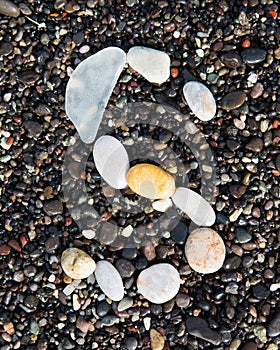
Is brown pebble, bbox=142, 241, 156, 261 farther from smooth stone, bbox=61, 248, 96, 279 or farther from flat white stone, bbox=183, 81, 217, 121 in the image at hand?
flat white stone, bbox=183, 81, 217, 121

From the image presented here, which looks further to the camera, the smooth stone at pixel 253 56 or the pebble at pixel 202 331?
the smooth stone at pixel 253 56

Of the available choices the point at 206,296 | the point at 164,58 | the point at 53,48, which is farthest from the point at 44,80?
the point at 206,296

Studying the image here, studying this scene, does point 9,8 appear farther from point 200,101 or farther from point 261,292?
point 261,292

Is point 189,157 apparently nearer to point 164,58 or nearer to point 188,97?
point 188,97

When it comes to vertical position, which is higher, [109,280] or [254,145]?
[254,145]

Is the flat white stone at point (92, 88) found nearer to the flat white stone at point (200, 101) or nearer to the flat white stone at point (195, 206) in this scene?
the flat white stone at point (200, 101)

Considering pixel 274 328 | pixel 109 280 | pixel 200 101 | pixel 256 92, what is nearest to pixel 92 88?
pixel 200 101

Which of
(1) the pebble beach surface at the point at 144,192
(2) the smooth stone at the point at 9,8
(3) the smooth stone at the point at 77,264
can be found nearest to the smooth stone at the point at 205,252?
(1) the pebble beach surface at the point at 144,192

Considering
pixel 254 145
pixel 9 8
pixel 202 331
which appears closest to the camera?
pixel 202 331

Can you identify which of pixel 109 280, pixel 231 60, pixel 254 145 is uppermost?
pixel 231 60
